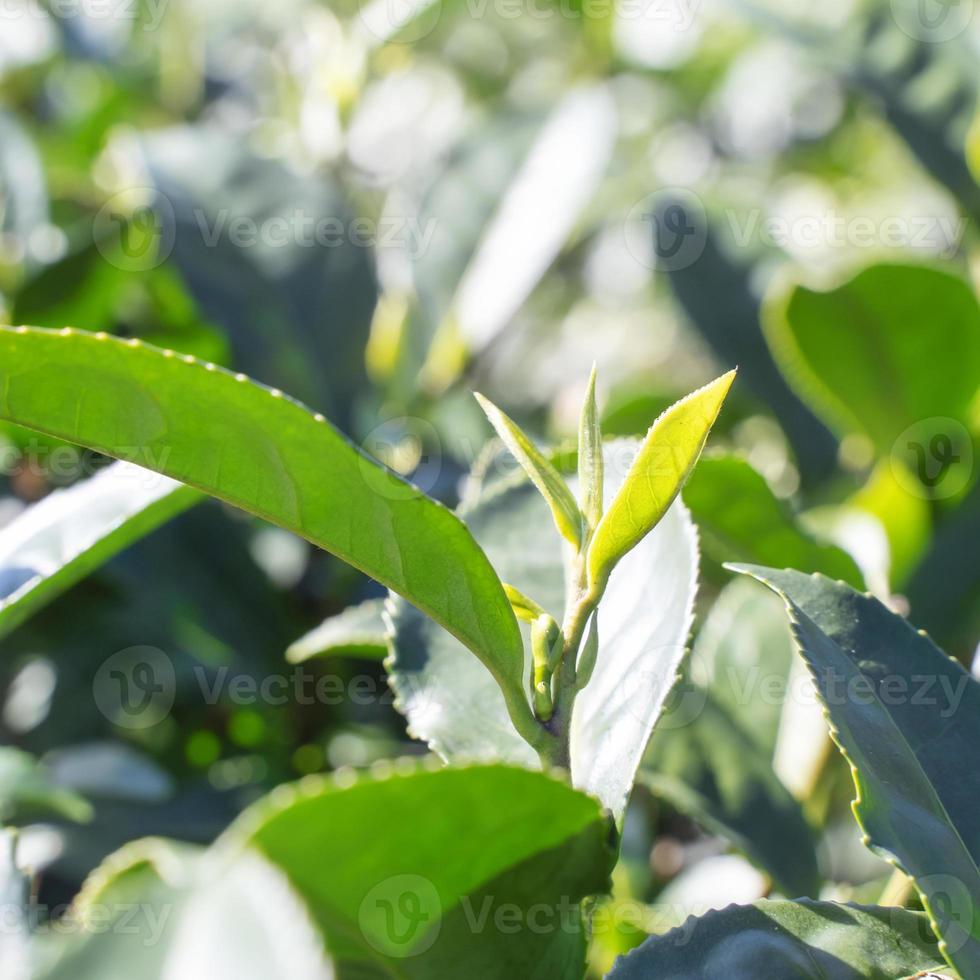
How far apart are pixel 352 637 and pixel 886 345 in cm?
66

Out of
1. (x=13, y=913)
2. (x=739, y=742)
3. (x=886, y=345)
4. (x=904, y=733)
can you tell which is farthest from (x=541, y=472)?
(x=886, y=345)

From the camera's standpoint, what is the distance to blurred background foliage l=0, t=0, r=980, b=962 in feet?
3.69

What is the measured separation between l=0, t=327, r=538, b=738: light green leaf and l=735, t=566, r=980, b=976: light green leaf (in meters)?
0.14

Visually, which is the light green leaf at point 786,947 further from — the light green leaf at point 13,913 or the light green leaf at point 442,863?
the light green leaf at point 13,913

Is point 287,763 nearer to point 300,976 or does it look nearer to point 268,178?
point 268,178

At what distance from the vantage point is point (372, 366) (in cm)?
160

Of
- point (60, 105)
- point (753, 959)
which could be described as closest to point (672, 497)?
point (753, 959)

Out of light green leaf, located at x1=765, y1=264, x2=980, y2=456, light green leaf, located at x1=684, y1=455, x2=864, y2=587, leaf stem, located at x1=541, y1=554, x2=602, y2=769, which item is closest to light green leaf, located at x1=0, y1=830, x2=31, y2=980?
leaf stem, located at x1=541, y1=554, x2=602, y2=769

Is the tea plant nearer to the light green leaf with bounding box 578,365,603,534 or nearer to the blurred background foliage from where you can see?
the light green leaf with bounding box 578,365,603,534

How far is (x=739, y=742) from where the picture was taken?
1.01m

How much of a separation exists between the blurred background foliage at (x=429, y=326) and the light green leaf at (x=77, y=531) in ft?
0.67

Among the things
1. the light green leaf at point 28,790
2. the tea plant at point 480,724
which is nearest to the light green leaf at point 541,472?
the tea plant at point 480,724

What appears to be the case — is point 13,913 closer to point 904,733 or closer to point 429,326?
point 904,733

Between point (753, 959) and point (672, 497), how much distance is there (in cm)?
23
